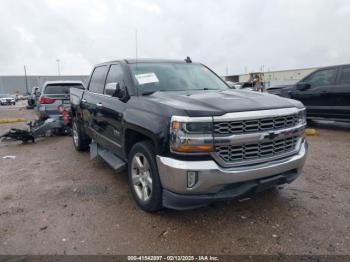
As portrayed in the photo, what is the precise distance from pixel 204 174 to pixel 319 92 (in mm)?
7239

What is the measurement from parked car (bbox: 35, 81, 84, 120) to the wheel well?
20.2 feet

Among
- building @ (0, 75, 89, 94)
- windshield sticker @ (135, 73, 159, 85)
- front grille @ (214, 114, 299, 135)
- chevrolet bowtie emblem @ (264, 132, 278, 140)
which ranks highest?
windshield sticker @ (135, 73, 159, 85)

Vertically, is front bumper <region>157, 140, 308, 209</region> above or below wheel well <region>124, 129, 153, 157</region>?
below

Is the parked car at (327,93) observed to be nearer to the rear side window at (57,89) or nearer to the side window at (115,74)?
the side window at (115,74)

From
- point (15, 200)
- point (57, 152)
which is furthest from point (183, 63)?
point (57, 152)

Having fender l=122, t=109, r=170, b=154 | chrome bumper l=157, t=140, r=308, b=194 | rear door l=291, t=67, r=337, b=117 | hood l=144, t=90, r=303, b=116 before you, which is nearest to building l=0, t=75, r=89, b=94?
rear door l=291, t=67, r=337, b=117

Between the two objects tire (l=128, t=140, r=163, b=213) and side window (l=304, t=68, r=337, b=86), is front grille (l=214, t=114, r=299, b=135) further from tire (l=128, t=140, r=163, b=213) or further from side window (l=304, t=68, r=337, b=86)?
side window (l=304, t=68, r=337, b=86)

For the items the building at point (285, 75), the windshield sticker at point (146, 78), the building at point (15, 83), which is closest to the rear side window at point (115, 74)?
the windshield sticker at point (146, 78)

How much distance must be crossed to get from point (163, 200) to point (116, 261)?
0.75 metres

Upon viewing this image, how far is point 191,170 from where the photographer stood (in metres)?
2.80

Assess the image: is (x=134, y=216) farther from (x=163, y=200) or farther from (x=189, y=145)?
(x=189, y=145)

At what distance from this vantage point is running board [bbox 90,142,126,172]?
4.14 metres

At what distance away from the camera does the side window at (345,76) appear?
805 cm

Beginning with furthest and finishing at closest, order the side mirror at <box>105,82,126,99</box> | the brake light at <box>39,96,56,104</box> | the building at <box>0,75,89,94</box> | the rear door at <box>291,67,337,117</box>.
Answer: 1. the building at <box>0,75,89,94</box>
2. the brake light at <box>39,96,56,104</box>
3. the rear door at <box>291,67,337,117</box>
4. the side mirror at <box>105,82,126,99</box>
